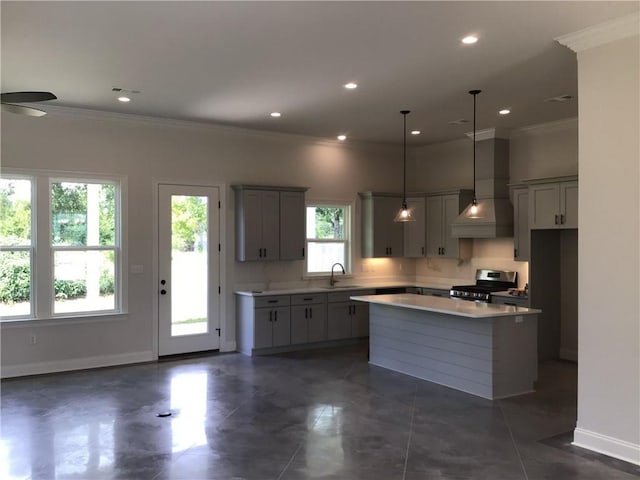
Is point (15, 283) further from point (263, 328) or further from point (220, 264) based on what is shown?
point (263, 328)

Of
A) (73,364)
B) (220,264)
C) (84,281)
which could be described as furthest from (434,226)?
(73,364)

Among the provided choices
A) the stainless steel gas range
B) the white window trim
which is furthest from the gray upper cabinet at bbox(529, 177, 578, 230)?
the white window trim

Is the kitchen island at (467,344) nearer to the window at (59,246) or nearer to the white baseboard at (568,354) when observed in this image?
the white baseboard at (568,354)

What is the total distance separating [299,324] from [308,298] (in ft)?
1.29

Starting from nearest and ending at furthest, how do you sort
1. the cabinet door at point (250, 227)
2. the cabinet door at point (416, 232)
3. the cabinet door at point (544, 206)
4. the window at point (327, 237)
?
the cabinet door at point (544, 206), the cabinet door at point (250, 227), the window at point (327, 237), the cabinet door at point (416, 232)

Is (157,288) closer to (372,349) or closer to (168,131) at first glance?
(168,131)

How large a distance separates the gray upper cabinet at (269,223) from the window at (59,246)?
163cm

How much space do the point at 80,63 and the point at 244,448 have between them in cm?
361

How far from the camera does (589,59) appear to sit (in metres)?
4.10

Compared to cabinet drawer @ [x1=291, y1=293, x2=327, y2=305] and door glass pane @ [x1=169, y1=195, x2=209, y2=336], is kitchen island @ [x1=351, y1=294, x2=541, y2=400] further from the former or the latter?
door glass pane @ [x1=169, y1=195, x2=209, y2=336]

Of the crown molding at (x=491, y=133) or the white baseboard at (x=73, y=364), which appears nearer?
the white baseboard at (x=73, y=364)

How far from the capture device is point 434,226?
8.66 metres

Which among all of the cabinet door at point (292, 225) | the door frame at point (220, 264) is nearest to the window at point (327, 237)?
the cabinet door at point (292, 225)

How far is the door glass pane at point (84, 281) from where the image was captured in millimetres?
6547
